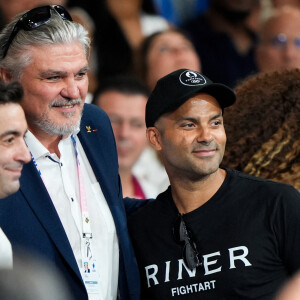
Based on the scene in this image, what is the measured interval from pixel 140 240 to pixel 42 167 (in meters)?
0.54

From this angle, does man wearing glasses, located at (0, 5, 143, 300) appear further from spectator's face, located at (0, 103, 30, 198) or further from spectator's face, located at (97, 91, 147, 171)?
spectator's face, located at (97, 91, 147, 171)

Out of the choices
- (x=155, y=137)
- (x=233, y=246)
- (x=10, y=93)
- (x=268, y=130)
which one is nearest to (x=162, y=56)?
(x=268, y=130)

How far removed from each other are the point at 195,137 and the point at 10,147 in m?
1.01

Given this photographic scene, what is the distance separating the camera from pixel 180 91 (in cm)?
330

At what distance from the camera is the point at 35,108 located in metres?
3.35

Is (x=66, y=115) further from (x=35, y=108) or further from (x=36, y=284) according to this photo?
(x=36, y=284)

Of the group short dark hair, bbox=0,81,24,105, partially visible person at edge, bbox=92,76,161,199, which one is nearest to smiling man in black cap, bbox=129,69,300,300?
short dark hair, bbox=0,81,24,105

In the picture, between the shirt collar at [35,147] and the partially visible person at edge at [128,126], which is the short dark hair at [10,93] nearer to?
the shirt collar at [35,147]

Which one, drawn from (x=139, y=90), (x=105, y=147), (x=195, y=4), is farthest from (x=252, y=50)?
(x=105, y=147)

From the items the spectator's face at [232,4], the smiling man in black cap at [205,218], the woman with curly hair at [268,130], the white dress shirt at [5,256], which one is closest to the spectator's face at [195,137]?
the smiling man in black cap at [205,218]

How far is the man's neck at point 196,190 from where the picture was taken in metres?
3.35

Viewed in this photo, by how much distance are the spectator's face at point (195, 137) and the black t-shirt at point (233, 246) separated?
160 millimetres

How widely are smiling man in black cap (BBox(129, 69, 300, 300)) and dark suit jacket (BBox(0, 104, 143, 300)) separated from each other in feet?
0.25

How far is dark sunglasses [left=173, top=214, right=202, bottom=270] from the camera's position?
3197 millimetres
